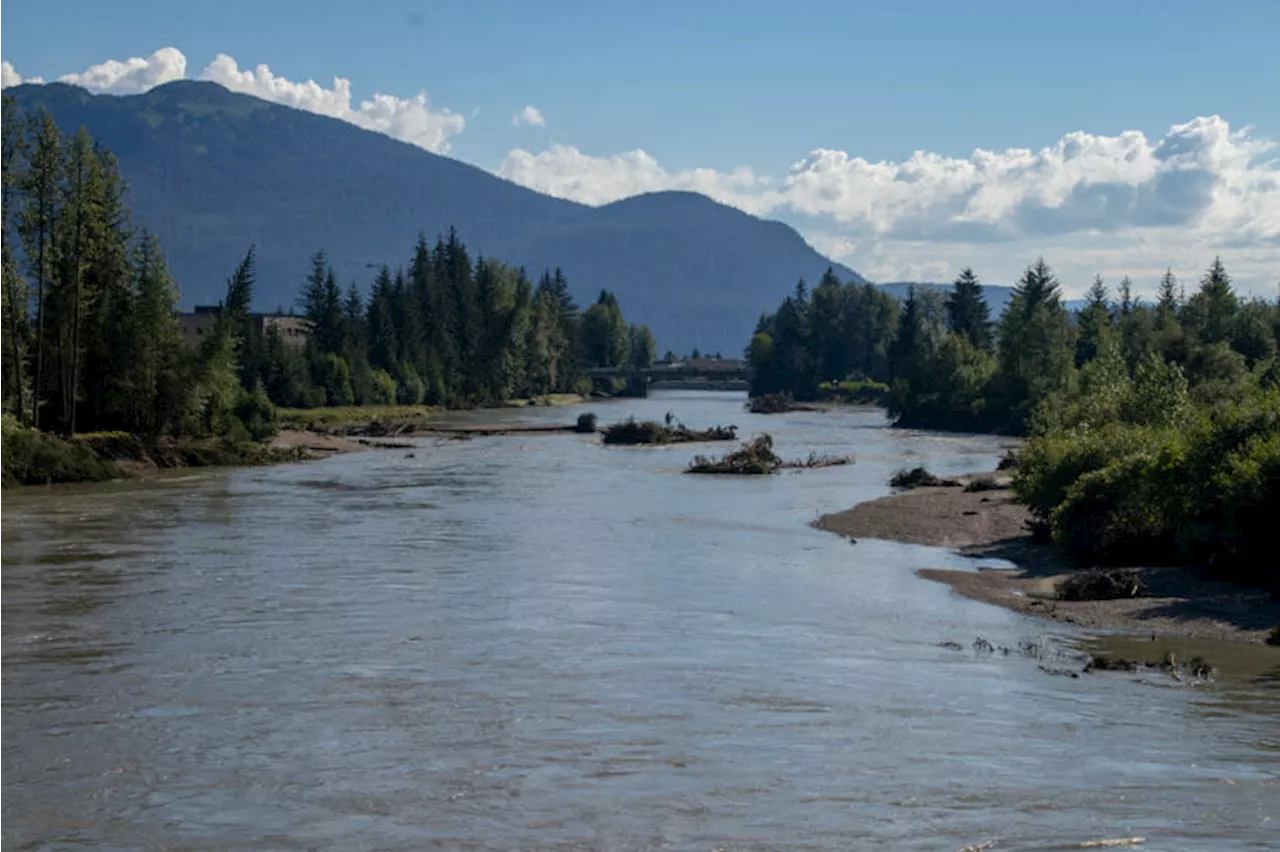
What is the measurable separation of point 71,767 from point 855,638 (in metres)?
16.5

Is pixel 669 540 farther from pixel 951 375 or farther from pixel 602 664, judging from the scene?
pixel 951 375

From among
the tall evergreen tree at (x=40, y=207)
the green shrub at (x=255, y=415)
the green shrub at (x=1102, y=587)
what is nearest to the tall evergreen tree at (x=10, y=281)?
the tall evergreen tree at (x=40, y=207)

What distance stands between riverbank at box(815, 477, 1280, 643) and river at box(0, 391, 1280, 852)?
1719 mm

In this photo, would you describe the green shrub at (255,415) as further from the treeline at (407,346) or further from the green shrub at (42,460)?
the treeline at (407,346)

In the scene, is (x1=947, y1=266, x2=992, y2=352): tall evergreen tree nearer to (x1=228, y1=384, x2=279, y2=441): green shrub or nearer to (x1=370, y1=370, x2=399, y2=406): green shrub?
(x1=370, y1=370, x2=399, y2=406): green shrub

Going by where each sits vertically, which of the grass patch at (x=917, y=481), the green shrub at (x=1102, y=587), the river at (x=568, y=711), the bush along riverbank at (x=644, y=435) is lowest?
the river at (x=568, y=711)

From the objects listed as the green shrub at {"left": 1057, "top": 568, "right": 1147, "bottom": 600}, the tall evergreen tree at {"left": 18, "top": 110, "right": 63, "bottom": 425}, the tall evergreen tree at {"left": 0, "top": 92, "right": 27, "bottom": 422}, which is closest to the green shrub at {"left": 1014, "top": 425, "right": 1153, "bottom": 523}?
the green shrub at {"left": 1057, "top": 568, "right": 1147, "bottom": 600}

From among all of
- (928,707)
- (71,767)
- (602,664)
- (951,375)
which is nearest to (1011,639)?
(928,707)

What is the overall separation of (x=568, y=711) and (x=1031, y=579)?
63.8 ft

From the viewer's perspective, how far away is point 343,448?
95.5 meters

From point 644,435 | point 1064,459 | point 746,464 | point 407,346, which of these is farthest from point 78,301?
point 407,346

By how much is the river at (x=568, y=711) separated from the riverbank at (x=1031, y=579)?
67.7 inches

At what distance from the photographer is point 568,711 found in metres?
24.2

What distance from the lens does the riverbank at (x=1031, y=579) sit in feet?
105
